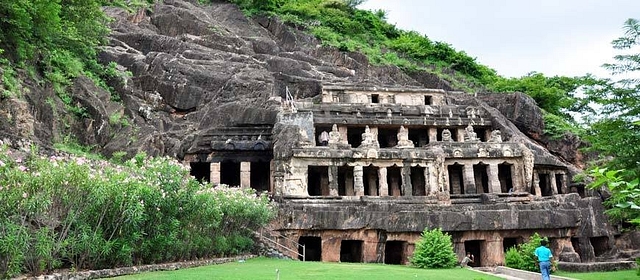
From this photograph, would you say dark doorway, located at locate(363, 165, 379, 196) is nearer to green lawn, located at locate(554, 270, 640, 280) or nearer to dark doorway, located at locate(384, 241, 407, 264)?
dark doorway, located at locate(384, 241, 407, 264)

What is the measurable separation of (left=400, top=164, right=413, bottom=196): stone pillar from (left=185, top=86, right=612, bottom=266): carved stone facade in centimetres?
6

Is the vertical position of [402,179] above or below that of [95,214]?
above

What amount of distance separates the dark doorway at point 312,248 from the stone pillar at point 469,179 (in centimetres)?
991

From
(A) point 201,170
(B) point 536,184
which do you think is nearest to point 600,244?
(B) point 536,184

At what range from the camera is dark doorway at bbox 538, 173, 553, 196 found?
32688 millimetres

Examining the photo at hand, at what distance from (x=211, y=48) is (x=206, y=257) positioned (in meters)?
27.3

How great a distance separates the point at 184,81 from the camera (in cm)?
3662

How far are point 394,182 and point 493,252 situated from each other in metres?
8.56

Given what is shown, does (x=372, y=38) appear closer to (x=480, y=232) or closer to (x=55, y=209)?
(x=480, y=232)

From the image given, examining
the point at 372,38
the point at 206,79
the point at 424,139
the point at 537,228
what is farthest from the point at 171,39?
the point at 537,228

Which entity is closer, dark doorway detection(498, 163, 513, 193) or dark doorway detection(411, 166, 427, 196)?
dark doorway detection(411, 166, 427, 196)

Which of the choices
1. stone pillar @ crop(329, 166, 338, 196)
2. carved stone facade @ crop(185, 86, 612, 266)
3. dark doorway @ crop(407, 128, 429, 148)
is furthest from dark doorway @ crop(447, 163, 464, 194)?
stone pillar @ crop(329, 166, 338, 196)

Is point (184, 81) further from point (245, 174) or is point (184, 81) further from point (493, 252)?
point (493, 252)

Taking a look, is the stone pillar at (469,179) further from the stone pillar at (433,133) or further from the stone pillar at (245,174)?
the stone pillar at (245,174)
